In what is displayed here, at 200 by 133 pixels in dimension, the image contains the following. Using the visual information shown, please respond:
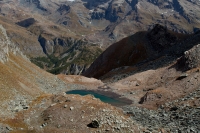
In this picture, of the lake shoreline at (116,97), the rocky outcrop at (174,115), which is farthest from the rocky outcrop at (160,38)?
the rocky outcrop at (174,115)

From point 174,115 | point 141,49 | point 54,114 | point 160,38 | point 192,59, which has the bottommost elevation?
point 141,49

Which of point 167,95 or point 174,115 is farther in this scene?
point 167,95

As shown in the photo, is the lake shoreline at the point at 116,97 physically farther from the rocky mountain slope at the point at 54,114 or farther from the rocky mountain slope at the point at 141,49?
the rocky mountain slope at the point at 141,49

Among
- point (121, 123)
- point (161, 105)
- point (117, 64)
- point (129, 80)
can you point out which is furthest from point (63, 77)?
point (121, 123)

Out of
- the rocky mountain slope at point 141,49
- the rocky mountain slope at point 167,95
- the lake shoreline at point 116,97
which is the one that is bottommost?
the rocky mountain slope at point 141,49

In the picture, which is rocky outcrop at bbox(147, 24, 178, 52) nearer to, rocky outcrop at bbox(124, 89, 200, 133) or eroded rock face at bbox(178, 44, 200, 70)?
eroded rock face at bbox(178, 44, 200, 70)

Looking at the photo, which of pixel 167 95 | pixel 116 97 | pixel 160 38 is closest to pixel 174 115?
pixel 167 95

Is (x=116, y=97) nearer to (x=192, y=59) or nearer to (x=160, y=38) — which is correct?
(x=192, y=59)

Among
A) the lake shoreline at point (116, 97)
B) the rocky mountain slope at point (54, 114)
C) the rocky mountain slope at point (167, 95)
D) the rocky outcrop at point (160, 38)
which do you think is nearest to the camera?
the rocky mountain slope at point (54, 114)

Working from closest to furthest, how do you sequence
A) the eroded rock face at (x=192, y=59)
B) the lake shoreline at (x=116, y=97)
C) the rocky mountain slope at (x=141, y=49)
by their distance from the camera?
the lake shoreline at (x=116, y=97) → the eroded rock face at (x=192, y=59) → the rocky mountain slope at (x=141, y=49)

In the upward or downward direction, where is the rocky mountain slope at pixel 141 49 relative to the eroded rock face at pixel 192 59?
downward

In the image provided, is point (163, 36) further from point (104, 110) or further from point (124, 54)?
point (104, 110)

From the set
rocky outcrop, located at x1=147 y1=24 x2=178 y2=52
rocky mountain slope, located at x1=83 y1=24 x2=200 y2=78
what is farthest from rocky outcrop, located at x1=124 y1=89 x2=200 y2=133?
rocky outcrop, located at x1=147 y1=24 x2=178 y2=52
